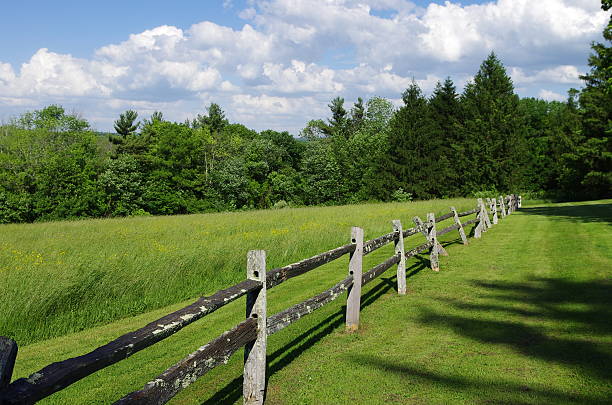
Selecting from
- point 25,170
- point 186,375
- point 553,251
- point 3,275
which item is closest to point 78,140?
point 25,170

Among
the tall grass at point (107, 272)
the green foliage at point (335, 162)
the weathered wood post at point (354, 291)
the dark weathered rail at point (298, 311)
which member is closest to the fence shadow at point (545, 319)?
the weathered wood post at point (354, 291)

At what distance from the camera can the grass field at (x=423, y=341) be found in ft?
16.3

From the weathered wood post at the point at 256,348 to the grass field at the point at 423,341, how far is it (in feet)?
1.21

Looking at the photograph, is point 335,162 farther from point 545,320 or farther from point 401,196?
point 545,320

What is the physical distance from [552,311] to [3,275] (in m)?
10.8

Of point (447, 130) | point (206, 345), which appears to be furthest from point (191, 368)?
point (447, 130)

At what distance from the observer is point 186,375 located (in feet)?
11.3

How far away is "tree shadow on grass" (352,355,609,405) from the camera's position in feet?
15.1

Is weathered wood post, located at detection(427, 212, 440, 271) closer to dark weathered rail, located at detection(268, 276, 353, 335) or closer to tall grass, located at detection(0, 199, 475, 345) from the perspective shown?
tall grass, located at detection(0, 199, 475, 345)

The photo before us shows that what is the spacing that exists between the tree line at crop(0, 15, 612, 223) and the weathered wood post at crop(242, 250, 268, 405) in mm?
49753

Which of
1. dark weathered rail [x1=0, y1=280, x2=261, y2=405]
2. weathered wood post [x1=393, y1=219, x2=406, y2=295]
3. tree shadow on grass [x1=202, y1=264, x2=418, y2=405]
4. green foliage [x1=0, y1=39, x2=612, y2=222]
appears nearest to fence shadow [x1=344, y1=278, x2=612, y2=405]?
tree shadow on grass [x1=202, y1=264, x2=418, y2=405]

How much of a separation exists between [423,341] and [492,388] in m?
1.57

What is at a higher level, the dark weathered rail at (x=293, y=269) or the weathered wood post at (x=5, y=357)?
the weathered wood post at (x=5, y=357)

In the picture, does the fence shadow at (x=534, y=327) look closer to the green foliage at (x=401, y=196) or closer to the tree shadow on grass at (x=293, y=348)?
the tree shadow on grass at (x=293, y=348)
